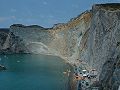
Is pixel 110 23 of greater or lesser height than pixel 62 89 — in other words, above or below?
above

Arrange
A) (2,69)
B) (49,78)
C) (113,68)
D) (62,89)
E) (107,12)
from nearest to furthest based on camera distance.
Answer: (113,68)
(62,89)
(107,12)
(49,78)
(2,69)

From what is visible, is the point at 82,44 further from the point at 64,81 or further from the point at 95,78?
the point at 95,78

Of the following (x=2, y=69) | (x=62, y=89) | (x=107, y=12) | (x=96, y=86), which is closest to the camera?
(x=96, y=86)

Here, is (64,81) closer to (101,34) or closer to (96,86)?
(101,34)

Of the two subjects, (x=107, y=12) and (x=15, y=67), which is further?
(x=15, y=67)

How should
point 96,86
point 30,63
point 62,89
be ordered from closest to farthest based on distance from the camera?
1. point 96,86
2. point 62,89
3. point 30,63

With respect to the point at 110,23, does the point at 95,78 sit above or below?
below

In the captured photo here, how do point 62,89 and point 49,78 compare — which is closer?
point 62,89

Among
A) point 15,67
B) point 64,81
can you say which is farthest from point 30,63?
point 64,81

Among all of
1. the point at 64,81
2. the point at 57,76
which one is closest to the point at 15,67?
the point at 57,76
